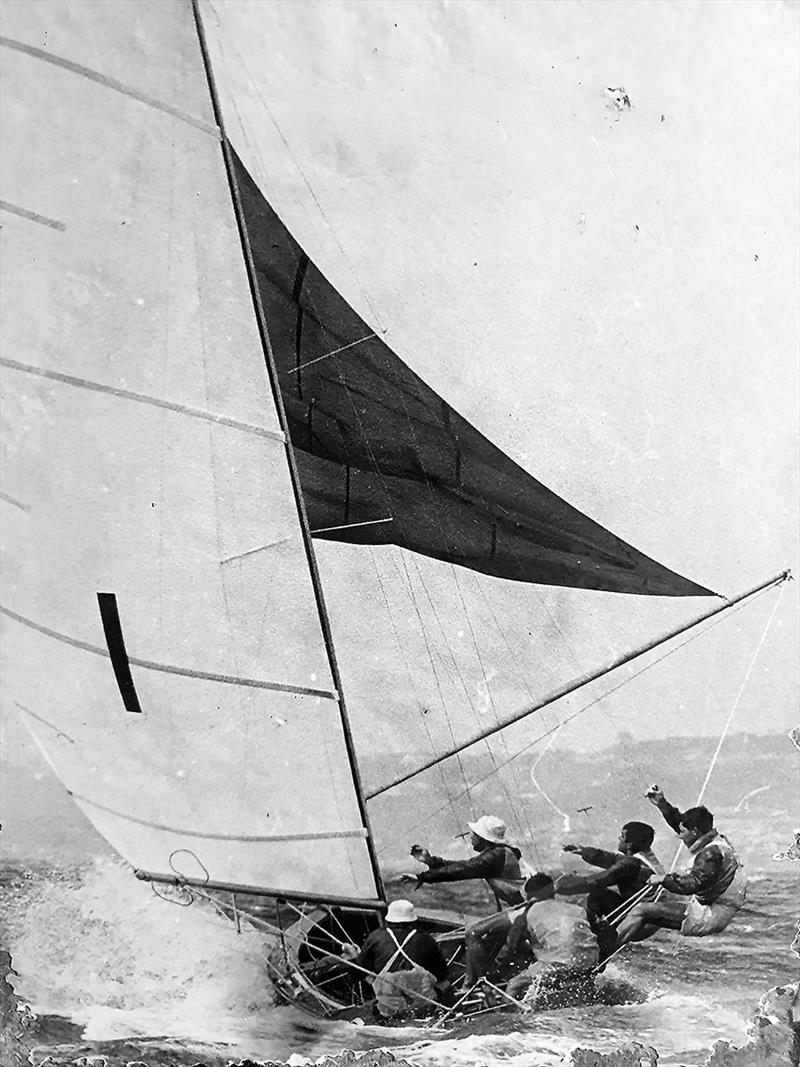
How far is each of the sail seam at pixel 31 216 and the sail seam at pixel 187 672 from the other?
77cm

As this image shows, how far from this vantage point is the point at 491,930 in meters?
2.05

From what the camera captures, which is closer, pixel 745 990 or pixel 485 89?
pixel 485 89

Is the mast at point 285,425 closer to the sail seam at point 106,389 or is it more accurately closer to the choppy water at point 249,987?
the sail seam at point 106,389

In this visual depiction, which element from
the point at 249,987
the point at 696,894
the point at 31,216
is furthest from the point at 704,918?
the point at 31,216

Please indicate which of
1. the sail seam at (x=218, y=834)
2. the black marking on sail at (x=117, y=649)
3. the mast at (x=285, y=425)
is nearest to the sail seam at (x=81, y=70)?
the mast at (x=285, y=425)

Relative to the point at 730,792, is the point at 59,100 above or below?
above

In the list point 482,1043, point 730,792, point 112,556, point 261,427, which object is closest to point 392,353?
point 261,427

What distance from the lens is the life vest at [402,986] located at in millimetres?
2045

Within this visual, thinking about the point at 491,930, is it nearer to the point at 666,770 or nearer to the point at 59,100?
the point at 666,770

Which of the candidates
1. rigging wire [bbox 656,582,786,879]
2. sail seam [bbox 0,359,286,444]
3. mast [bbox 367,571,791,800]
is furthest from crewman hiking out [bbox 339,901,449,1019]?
sail seam [bbox 0,359,286,444]

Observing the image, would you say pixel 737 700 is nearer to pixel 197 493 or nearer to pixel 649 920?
pixel 649 920

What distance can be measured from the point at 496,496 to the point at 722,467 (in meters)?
0.47

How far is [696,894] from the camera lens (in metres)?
2.06

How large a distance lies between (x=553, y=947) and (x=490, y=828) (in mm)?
290
